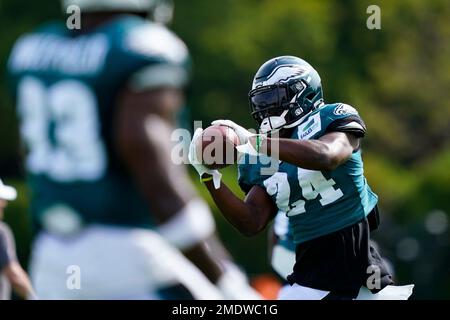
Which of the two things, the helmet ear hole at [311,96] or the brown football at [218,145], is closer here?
the brown football at [218,145]

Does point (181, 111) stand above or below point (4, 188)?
above

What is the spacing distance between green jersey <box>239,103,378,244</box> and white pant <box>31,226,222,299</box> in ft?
4.33

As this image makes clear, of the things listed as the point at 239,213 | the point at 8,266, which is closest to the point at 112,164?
the point at 239,213

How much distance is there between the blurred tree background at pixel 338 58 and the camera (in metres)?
27.1

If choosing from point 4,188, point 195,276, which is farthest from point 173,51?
point 4,188

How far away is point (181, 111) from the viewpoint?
464 centimetres

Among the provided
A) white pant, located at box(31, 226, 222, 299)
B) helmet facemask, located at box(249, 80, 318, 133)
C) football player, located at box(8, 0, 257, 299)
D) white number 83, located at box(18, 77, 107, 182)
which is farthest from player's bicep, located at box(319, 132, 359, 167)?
white number 83, located at box(18, 77, 107, 182)

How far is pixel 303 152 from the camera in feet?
18.0

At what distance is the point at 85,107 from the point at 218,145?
42.0 inches

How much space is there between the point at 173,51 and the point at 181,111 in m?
0.23

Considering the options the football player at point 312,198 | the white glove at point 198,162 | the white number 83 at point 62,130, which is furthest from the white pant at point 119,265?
the football player at point 312,198

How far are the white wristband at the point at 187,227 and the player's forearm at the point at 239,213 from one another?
1483 millimetres

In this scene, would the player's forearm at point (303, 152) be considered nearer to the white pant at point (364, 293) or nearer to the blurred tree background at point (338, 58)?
the white pant at point (364, 293)
